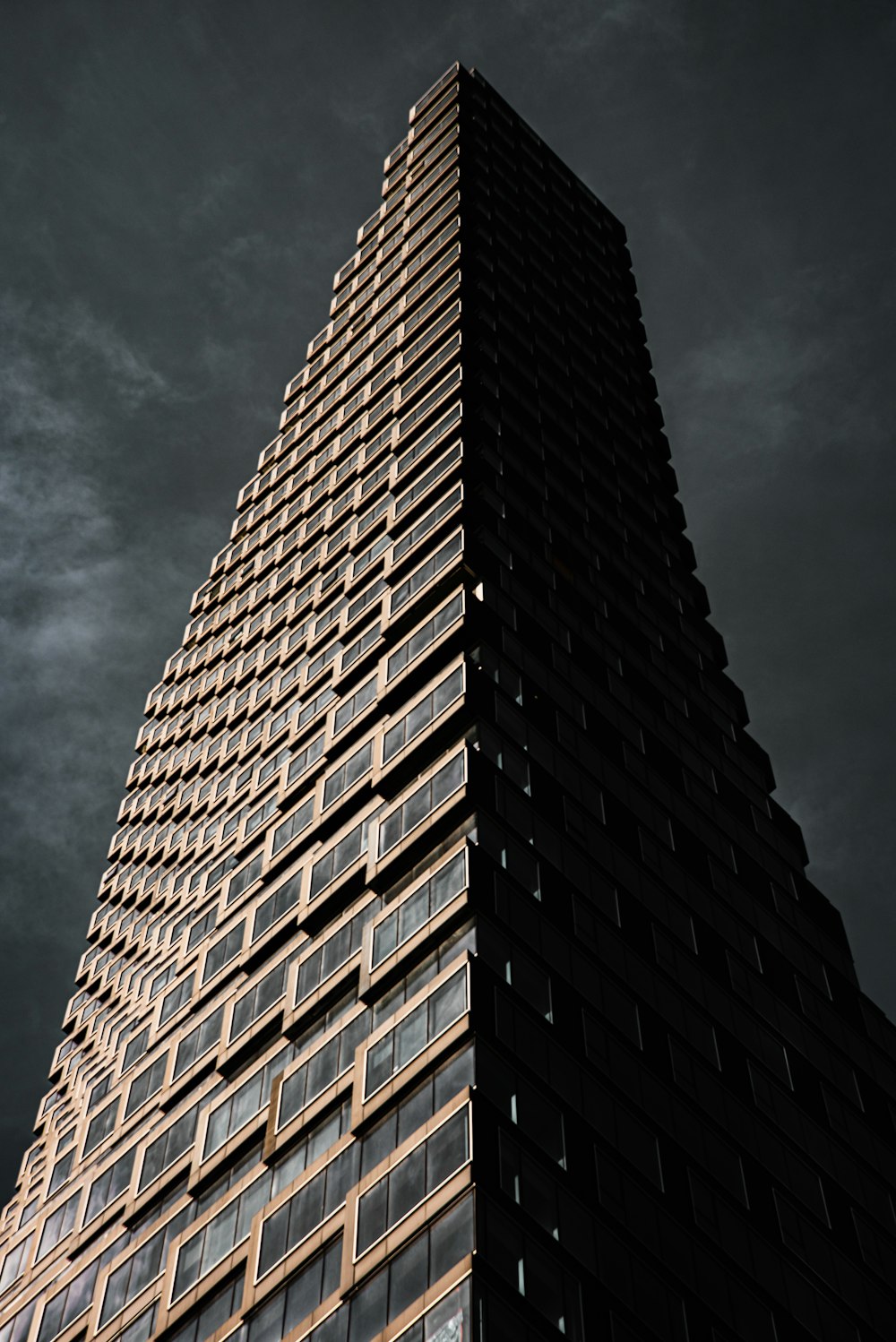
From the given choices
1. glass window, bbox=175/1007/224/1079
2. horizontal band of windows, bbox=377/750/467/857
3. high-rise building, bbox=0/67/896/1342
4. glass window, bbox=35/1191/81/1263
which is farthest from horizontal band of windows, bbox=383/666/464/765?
glass window, bbox=35/1191/81/1263

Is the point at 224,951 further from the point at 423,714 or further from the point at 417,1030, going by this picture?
the point at 417,1030

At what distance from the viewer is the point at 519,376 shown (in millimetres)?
118125

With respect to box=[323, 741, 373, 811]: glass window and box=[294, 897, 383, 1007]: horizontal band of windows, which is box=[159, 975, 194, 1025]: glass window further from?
box=[294, 897, 383, 1007]: horizontal band of windows

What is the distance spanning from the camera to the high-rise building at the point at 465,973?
57.8 meters

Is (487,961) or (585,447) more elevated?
(585,447)

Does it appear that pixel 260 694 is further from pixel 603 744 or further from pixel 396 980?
pixel 396 980

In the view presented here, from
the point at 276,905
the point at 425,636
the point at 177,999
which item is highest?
the point at 425,636

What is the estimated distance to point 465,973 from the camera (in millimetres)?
61562

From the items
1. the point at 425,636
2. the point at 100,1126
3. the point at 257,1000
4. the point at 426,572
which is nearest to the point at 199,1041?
the point at 257,1000

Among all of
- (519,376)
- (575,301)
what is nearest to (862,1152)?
(519,376)

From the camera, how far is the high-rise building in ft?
190

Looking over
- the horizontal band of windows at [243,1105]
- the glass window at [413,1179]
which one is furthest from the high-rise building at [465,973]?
the horizontal band of windows at [243,1105]

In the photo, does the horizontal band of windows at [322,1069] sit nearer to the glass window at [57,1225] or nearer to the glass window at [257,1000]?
the glass window at [257,1000]

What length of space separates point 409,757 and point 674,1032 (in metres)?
16.4
